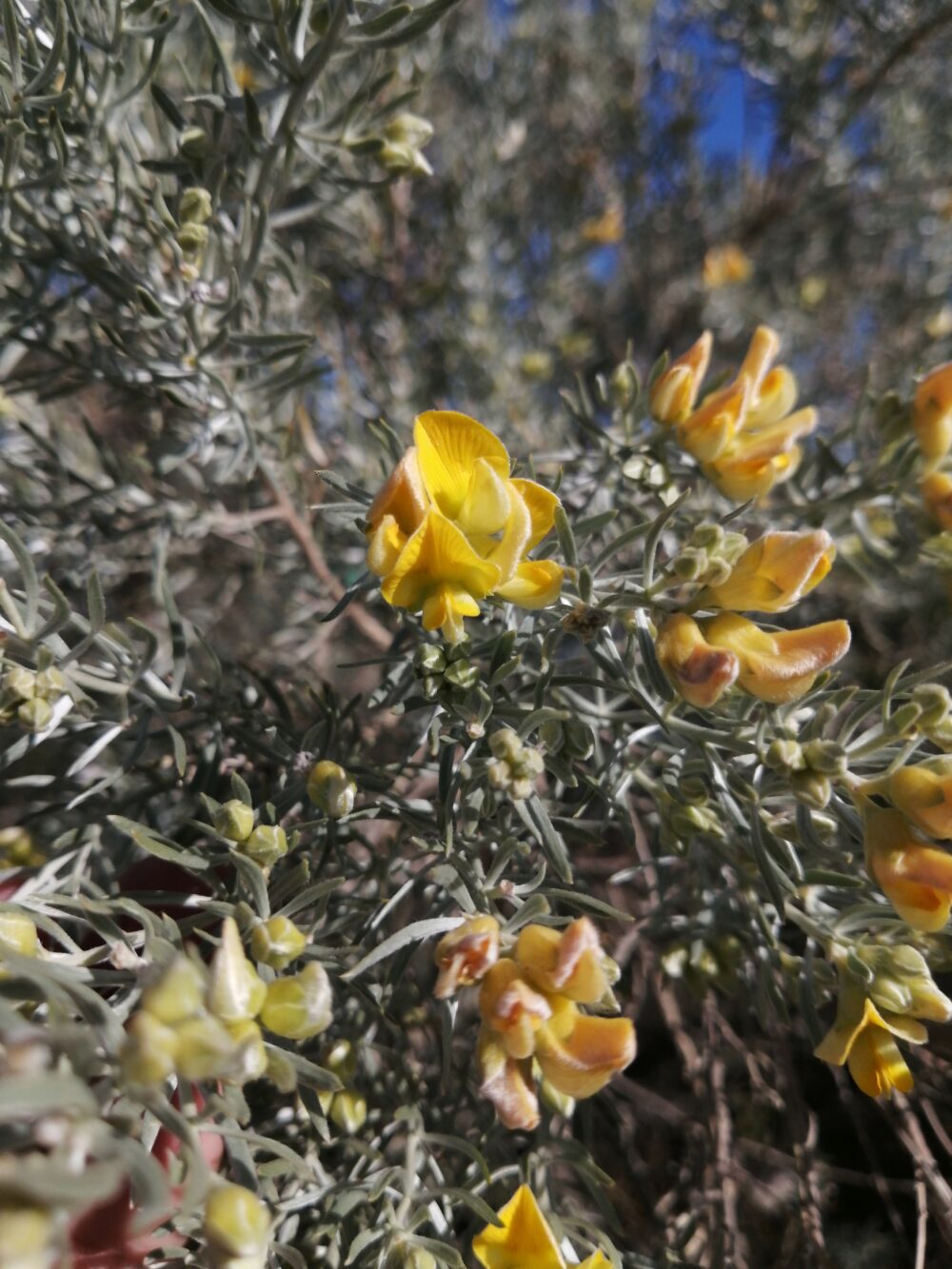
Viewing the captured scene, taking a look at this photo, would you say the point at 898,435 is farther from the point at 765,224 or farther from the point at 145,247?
the point at 765,224

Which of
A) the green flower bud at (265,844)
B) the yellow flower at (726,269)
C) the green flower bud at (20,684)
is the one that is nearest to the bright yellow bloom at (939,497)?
the green flower bud at (265,844)

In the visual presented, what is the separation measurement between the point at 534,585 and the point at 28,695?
627 millimetres

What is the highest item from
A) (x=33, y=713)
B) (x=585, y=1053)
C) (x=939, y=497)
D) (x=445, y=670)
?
(x=939, y=497)

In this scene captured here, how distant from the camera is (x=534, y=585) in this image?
990 mm

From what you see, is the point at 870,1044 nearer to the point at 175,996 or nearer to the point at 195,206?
the point at 175,996

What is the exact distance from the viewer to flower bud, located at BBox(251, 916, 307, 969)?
89cm

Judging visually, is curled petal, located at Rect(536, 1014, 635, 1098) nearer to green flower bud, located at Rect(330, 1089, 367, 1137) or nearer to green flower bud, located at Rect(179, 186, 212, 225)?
green flower bud, located at Rect(330, 1089, 367, 1137)

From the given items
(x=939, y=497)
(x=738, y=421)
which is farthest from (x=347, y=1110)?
(x=939, y=497)

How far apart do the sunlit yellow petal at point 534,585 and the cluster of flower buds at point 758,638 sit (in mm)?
151

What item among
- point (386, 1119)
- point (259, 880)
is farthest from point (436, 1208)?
point (259, 880)

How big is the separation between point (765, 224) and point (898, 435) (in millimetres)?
2229

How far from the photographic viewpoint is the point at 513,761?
983 millimetres

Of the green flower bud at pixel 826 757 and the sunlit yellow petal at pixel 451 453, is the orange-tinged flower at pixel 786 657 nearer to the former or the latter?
the green flower bud at pixel 826 757

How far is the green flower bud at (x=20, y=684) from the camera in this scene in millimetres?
1013
